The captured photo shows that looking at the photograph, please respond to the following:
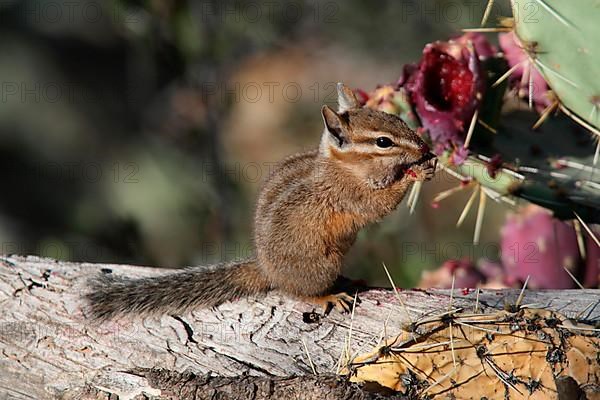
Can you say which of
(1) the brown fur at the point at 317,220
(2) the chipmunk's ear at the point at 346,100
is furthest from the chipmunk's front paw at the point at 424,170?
(2) the chipmunk's ear at the point at 346,100

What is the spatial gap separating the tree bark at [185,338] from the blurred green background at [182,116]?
193 cm

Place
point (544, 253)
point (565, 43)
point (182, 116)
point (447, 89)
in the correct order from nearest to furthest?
1. point (565, 43)
2. point (447, 89)
3. point (544, 253)
4. point (182, 116)

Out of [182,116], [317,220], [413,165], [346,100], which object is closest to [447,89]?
[346,100]

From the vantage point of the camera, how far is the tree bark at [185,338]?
3.27 metres

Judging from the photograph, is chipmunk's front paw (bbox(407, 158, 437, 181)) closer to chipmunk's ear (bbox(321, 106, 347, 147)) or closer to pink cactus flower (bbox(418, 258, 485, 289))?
chipmunk's ear (bbox(321, 106, 347, 147))

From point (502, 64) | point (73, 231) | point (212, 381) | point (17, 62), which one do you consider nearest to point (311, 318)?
point (212, 381)

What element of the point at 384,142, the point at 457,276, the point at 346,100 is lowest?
the point at 457,276

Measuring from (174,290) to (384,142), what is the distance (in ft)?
3.14

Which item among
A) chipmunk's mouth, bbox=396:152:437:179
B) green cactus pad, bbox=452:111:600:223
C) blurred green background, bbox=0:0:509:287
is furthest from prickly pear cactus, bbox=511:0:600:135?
blurred green background, bbox=0:0:509:287

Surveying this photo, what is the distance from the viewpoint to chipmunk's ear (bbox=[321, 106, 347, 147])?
345cm

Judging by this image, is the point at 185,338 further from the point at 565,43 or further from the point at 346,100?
the point at 565,43

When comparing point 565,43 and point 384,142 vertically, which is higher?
point 565,43

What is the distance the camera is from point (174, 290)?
3625mm

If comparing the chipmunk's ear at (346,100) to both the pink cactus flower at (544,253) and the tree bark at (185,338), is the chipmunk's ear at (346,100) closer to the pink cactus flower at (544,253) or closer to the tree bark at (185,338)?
the tree bark at (185,338)
